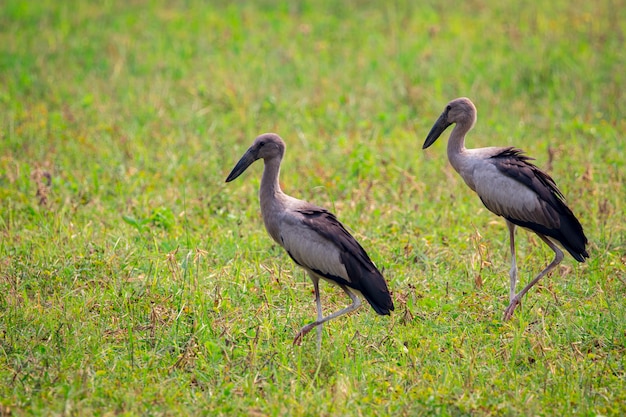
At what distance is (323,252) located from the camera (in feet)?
18.1

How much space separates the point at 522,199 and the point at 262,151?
195 centimetres

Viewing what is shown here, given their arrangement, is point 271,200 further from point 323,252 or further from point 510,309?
point 510,309

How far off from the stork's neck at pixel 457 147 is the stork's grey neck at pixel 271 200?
1.46 m

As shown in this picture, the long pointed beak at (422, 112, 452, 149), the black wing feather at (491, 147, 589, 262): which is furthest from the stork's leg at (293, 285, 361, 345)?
the long pointed beak at (422, 112, 452, 149)

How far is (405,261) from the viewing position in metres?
6.62

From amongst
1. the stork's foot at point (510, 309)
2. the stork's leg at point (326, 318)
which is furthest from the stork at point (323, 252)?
the stork's foot at point (510, 309)

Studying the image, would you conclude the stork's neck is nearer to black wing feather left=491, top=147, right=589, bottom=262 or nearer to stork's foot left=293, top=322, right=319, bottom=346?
black wing feather left=491, top=147, right=589, bottom=262

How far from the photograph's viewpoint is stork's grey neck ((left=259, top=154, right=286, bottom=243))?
577 centimetres

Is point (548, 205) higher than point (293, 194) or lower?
higher

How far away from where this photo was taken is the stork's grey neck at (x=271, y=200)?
5.77 m

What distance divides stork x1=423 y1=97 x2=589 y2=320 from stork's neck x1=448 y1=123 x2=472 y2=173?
0.17 feet

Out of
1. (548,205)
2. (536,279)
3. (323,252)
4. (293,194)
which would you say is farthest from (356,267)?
(293,194)

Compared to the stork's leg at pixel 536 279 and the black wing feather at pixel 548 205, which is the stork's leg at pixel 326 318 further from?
the black wing feather at pixel 548 205

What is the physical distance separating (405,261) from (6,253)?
317 centimetres
